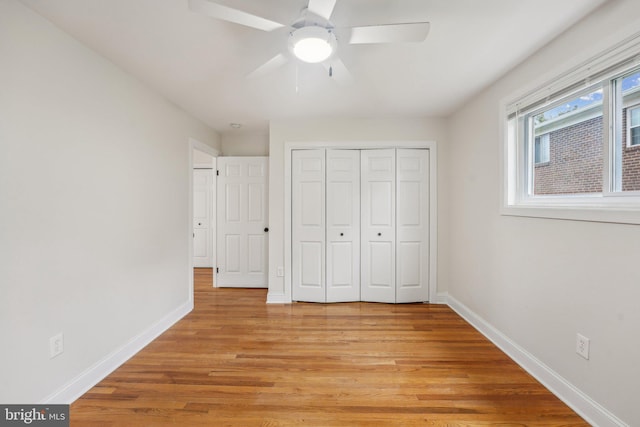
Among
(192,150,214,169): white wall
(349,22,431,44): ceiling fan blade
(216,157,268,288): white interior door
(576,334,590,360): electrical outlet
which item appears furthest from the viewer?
(192,150,214,169): white wall

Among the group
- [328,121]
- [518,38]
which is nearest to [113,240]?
[328,121]

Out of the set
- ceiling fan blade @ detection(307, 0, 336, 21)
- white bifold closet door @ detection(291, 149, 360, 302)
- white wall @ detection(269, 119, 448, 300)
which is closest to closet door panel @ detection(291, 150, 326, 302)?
white bifold closet door @ detection(291, 149, 360, 302)

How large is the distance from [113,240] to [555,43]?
341 centimetres

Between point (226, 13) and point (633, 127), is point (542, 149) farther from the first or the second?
point (226, 13)

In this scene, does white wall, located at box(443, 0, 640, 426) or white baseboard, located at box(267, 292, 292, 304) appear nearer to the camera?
white wall, located at box(443, 0, 640, 426)

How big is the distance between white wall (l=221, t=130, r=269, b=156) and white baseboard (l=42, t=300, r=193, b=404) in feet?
7.87

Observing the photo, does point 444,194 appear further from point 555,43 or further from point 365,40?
point 365,40

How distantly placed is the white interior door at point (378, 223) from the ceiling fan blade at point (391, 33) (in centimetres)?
208

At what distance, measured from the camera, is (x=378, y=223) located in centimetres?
350

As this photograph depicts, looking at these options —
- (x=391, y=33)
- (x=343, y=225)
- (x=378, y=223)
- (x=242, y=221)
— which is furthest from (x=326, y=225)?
(x=391, y=33)

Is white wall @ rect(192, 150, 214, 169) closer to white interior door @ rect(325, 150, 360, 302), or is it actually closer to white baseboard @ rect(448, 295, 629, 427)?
white interior door @ rect(325, 150, 360, 302)

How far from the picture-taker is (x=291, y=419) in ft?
5.21

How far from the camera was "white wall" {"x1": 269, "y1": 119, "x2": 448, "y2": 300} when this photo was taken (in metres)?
3.45

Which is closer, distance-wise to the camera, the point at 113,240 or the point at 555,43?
the point at 555,43
